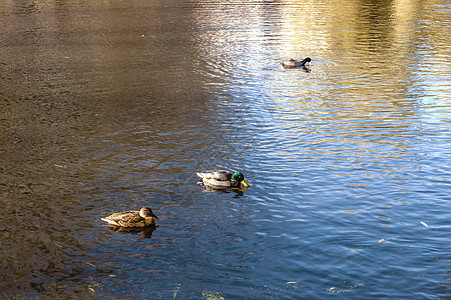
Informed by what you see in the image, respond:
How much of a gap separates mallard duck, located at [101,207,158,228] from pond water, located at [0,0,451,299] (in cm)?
26

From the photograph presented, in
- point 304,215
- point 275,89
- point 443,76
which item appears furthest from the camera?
point 443,76

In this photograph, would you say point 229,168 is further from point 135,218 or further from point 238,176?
point 135,218

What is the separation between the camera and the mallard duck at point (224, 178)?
13.5 metres

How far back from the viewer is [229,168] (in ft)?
49.5

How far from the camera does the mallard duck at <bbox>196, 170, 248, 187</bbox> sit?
44.4ft

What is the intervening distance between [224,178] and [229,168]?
4.94 feet

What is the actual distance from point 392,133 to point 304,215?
23.9ft

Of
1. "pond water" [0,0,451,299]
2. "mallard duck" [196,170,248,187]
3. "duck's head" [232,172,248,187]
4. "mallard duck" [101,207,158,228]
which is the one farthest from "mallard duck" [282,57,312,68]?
"mallard duck" [101,207,158,228]

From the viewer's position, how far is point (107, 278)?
9.87 m

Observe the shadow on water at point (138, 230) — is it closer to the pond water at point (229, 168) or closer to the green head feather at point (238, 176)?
the pond water at point (229, 168)

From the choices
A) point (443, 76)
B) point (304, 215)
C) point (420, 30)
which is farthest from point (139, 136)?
point (420, 30)

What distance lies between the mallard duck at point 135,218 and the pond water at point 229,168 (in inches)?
10.4

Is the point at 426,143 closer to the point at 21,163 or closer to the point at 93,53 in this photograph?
the point at 21,163

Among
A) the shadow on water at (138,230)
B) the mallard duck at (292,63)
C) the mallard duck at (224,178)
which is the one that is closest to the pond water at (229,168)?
the shadow on water at (138,230)
